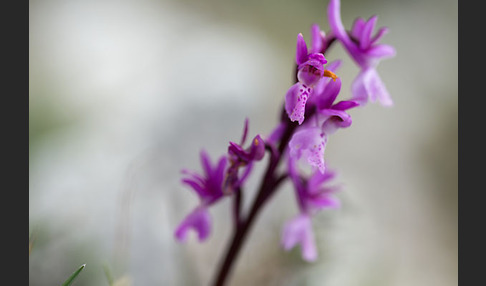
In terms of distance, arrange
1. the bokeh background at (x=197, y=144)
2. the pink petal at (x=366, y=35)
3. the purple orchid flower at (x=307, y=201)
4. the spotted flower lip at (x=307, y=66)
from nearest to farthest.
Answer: the spotted flower lip at (x=307, y=66), the pink petal at (x=366, y=35), the purple orchid flower at (x=307, y=201), the bokeh background at (x=197, y=144)

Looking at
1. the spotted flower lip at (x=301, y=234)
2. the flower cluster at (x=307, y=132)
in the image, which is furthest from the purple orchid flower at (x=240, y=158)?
the spotted flower lip at (x=301, y=234)

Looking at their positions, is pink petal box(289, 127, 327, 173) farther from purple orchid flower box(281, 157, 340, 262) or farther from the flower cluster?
purple orchid flower box(281, 157, 340, 262)

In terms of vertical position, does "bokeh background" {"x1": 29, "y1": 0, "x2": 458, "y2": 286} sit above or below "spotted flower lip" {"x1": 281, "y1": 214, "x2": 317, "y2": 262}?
above

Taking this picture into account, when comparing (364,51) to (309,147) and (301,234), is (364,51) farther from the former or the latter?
(301,234)

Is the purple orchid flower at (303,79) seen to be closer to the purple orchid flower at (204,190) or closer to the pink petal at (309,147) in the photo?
the pink petal at (309,147)

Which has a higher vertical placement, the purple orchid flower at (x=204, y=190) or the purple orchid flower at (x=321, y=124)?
the purple orchid flower at (x=321, y=124)

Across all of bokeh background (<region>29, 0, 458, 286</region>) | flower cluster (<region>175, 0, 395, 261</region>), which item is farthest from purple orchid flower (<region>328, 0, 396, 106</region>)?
bokeh background (<region>29, 0, 458, 286</region>)

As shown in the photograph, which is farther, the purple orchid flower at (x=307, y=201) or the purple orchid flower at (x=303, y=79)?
the purple orchid flower at (x=307, y=201)

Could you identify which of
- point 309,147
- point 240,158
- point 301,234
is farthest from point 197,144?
point 309,147
